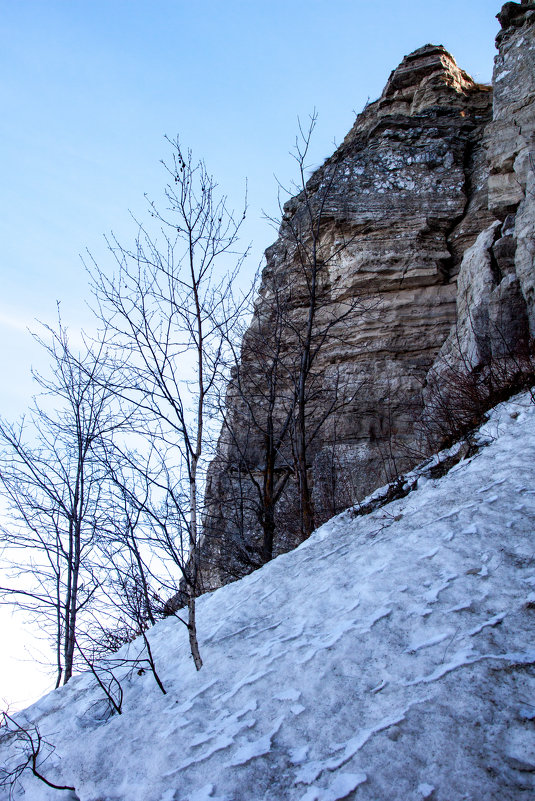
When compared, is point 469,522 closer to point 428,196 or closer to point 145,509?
point 145,509

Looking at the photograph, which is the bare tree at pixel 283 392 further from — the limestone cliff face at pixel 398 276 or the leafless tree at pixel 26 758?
the leafless tree at pixel 26 758

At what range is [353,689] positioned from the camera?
8.42ft

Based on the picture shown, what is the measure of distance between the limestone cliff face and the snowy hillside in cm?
419

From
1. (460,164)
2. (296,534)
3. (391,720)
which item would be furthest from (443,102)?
(391,720)

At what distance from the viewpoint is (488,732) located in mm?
2088

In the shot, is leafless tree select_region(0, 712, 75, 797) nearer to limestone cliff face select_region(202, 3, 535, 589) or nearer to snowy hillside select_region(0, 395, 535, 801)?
snowy hillside select_region(0, 395, 535, 801)

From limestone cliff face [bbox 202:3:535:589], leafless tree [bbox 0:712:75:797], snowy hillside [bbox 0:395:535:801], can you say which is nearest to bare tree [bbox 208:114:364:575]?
limestone cliff face [bbox 202:3:535:589]

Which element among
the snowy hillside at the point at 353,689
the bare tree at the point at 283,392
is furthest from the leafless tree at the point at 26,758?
the bare tree at the point at 283,392

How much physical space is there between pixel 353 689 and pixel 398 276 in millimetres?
9921

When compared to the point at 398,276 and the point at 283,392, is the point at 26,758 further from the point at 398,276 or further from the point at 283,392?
the point at 398,276

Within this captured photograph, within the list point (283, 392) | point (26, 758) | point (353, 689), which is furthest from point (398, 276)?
point (26, 758)

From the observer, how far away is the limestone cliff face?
8891 millimetres

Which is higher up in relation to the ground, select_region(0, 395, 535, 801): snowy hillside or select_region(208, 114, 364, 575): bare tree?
select_region(208, 114, 364, 575): bare tree

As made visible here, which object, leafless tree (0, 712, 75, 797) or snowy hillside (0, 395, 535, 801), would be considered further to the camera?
leafless tree (0, 712, 75, 797)
